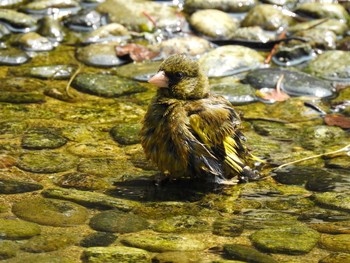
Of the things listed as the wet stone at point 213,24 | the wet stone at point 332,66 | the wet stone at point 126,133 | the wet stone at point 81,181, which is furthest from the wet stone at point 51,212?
the wet stone at point 213,24

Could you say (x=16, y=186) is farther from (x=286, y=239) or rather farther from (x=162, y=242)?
(x=286, y=239)

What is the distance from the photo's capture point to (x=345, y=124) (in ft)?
22.3

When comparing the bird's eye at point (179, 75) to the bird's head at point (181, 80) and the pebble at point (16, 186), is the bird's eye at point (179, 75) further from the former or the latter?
the pebble at point (16, 186)

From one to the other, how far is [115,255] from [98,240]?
285 mm

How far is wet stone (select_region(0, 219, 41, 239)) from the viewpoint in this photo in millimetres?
4383

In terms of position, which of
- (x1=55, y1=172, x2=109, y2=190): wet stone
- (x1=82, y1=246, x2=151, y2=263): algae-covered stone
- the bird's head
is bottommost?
(x1=55, y1=172, x2=109, y2=190): wet stone

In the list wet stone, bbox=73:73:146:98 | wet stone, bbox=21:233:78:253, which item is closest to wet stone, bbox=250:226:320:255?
wet stone, bbox=21:233:78:253

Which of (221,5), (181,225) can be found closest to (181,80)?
(181,225)

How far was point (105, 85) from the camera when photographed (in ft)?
24.1

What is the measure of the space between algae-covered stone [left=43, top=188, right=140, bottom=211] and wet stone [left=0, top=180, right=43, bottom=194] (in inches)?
4.5

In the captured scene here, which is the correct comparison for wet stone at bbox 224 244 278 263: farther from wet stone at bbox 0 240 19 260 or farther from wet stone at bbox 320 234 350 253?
wet stone at bbox 0 240 19 260

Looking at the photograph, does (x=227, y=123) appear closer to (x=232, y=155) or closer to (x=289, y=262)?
(x=232, y=155)

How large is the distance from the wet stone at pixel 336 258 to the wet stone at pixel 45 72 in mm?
3888

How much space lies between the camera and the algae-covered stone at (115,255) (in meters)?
4.16
